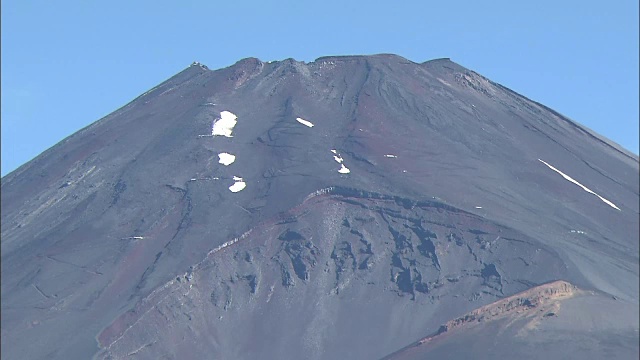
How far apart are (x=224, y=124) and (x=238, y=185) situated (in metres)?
8.38

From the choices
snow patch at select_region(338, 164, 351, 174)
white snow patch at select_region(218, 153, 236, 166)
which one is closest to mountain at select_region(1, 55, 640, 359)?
white snow patch at select_region(218, 153, 236, 166)

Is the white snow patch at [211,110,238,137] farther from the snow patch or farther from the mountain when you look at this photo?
the snow patch

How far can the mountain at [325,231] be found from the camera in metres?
69.3

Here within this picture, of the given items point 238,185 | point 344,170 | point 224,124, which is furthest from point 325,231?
point 224,124

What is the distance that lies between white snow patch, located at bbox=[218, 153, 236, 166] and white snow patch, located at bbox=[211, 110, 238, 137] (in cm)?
281

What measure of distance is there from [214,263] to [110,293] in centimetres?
593

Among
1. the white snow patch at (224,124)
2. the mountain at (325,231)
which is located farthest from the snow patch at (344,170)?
the white snow patch at (224,124)

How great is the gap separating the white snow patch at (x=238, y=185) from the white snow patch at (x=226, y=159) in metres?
1.97

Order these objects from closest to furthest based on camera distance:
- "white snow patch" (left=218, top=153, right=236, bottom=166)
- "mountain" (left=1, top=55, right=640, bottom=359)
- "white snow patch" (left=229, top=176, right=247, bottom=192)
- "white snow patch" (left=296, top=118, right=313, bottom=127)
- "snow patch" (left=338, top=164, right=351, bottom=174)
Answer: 1. "mountain" (left=1, top=55, right=640, bottom=359)
2. "white snow patch" (left=229, top=176, right=247, bottom=192)
3. "snow patch" (left=338, top=164, right=351, bottom=174)
4. "white snow patch" (left=218, top=153, right=236, bottom=166)
5. "white snow patch" (left=296, top=118, right=313, bottom=127)

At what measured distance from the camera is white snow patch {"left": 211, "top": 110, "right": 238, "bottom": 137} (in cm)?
8869

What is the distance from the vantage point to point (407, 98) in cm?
9231

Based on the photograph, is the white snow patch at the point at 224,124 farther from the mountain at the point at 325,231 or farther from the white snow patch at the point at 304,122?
the white snow patch at the point at 304,122

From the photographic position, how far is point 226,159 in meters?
85.5

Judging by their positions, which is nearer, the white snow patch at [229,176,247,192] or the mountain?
the mountain
